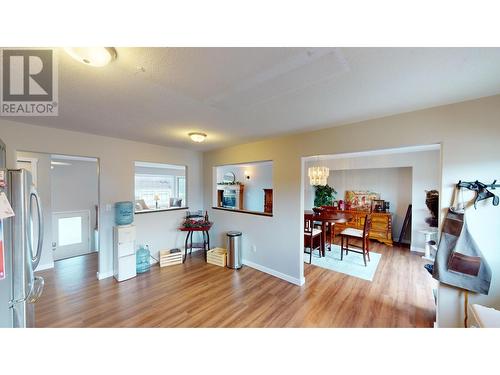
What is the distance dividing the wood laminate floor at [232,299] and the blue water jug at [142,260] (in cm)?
22

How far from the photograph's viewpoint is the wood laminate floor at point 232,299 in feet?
6.49

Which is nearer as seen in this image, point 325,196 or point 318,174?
point 318,174

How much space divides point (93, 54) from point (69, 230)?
5022 mm

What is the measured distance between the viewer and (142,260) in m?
3.17

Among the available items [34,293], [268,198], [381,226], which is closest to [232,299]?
[34,293]

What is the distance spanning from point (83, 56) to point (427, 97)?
2.58m

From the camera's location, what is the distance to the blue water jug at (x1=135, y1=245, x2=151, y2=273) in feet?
Result: 10.3

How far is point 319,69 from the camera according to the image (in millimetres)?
1186

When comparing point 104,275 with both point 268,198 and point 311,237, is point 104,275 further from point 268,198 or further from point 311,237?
point 268,198

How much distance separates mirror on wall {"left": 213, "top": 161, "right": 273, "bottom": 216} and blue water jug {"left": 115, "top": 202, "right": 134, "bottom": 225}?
3.43 metres

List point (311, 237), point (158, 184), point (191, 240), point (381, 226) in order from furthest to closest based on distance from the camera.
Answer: point (158, 184)
point (381, 226)
point (191, 240)
point (311, 237)
